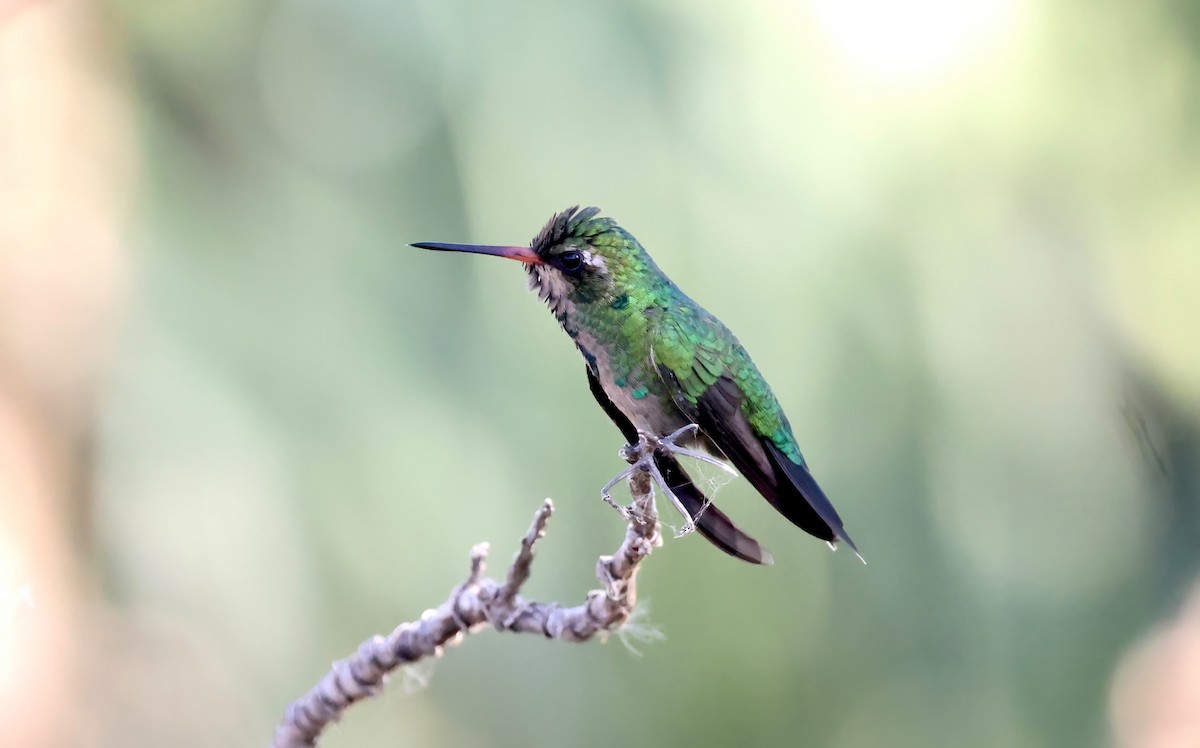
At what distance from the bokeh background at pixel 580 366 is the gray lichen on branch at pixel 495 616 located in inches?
26.6

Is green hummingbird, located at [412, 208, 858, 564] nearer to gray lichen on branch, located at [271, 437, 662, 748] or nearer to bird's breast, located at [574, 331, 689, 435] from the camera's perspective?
bird's breast, located at [574, 331, 689, 435]

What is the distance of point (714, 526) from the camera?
1.32 m

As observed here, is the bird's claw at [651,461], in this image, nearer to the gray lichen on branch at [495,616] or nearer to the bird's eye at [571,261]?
the gray lichen on branch at [495,616]

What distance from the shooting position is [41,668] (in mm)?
1871

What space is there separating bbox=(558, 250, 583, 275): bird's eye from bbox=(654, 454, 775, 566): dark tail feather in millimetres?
287

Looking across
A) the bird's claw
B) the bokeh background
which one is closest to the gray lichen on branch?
the bird's claw

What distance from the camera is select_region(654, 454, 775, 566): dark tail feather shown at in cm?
131

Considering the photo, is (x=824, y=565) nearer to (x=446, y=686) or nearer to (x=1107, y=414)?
(x=1107, y=414)

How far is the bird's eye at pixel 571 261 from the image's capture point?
1319 millimetres

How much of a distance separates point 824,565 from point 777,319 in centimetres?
52

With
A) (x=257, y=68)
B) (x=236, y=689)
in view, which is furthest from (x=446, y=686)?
(x=257, y=68)

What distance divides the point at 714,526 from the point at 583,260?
0.40 meters

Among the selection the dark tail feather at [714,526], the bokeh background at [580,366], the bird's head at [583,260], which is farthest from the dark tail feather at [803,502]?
the bokeh background at [580,366]

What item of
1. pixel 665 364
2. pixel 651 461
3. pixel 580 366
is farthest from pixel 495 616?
pixel 580 366
